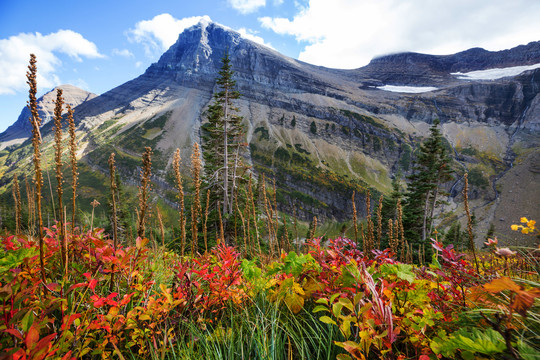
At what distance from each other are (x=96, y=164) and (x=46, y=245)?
437 ft

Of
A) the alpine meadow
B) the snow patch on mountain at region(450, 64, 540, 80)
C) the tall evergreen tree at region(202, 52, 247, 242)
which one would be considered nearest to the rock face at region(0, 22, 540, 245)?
the alpine meadow

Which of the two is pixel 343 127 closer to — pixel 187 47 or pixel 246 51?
pixel 246 51

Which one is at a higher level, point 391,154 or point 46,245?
point 46,245

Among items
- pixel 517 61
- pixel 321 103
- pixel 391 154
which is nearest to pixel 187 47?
pixel 321 103

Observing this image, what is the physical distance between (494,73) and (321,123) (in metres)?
176

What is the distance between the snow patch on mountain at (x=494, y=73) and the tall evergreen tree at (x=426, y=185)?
8949 inches

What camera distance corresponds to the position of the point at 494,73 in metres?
184

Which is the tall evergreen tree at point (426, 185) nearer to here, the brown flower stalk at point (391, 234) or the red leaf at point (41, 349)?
the brown flower stalk at point (391, 234)

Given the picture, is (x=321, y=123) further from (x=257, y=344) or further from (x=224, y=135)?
(x=257, y=344)

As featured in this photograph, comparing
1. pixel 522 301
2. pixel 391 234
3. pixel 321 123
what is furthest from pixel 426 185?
pixel 321 123

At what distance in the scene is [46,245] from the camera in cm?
231

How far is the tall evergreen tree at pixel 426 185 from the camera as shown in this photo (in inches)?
849

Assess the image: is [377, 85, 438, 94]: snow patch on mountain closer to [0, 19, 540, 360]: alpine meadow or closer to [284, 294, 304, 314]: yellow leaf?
[0, 19, 540, 360]: alpine meadow

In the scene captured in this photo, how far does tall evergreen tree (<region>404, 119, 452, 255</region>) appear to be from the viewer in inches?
849
